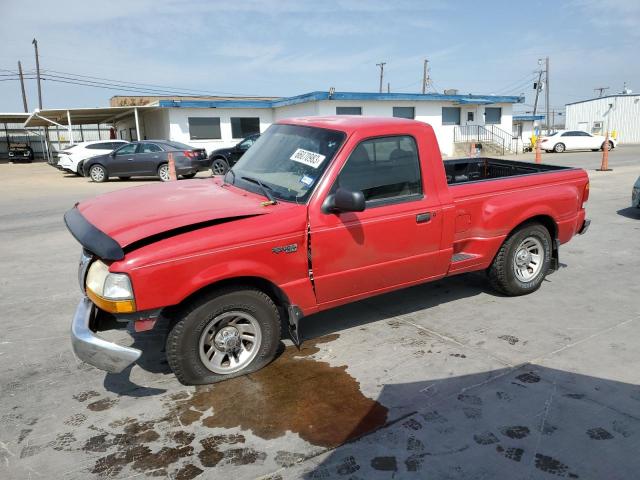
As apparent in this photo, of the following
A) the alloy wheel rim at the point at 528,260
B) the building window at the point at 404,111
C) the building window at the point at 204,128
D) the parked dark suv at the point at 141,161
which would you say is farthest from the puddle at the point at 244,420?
the building window at the point at 404,111

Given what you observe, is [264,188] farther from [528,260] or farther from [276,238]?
[528,260]

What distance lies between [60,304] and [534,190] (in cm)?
519

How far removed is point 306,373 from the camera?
152 inches

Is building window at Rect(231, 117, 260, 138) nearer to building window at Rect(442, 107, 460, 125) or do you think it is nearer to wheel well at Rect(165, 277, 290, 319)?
building window at Rect(442, 107, 460, 125)

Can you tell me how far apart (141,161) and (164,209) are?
16182 mm

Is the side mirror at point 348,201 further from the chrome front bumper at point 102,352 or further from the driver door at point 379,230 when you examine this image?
the chrome front bumper at point 102,352

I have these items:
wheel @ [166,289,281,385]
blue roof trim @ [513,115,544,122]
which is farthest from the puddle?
blue roof trim @ [513,115,544,122]

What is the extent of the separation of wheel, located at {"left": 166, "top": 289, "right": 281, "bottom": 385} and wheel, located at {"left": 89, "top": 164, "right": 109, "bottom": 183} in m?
17.2

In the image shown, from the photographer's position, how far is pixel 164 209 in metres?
3.71

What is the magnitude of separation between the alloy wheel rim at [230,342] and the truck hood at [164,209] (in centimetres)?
72

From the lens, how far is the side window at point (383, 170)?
3.97 meters

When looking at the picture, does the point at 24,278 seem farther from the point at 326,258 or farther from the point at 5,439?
the point at 326,258

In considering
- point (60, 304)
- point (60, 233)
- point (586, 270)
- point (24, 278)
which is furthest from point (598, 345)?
point (60, 233)

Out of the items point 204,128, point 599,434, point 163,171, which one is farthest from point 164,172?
point 599,434
